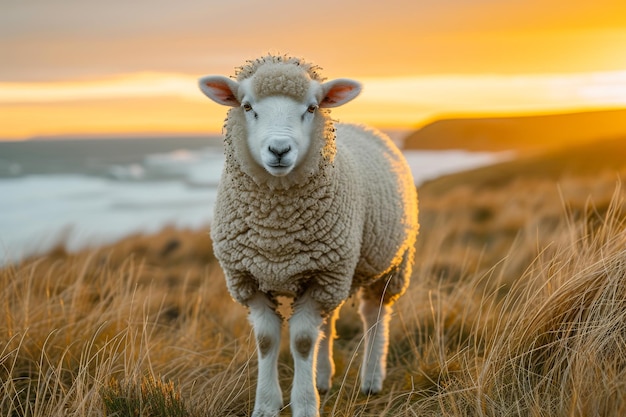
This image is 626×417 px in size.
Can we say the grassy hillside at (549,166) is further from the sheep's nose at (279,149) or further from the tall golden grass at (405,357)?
the sheep's nose at (279,149)

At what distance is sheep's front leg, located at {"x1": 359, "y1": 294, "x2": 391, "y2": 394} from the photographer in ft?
15.2

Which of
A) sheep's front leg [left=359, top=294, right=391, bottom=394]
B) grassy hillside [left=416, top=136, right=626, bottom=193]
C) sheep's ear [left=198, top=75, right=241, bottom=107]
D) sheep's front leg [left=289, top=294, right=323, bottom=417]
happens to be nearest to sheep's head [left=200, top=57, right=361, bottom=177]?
sheep's ear [left=198, top=75, right=241, bottom=107]

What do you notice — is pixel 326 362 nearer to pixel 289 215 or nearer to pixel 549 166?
pixel 289 215

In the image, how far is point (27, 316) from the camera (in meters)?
4.55

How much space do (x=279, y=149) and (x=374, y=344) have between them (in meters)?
1.99

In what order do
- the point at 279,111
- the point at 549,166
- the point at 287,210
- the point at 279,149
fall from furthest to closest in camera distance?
the point at 549,166 → the point at 287,210 → the point at 279,111 → the point at 279,149

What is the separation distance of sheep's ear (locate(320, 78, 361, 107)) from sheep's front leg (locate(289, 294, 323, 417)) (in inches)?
44.1

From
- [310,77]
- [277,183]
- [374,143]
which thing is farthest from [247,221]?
[374,143]

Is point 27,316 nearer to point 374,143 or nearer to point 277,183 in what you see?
point 277,183

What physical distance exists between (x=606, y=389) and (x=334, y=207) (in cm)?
164

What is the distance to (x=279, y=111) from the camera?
138 inches

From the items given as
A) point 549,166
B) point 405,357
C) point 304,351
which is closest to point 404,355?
point 405,357

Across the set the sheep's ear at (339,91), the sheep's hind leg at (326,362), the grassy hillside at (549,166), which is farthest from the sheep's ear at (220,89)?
the grassy hillside at (549,166)

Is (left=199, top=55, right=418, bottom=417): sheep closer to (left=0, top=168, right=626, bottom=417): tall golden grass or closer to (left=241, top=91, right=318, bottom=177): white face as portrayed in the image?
(left=241, top=91, right=318, bottom=177): white face
